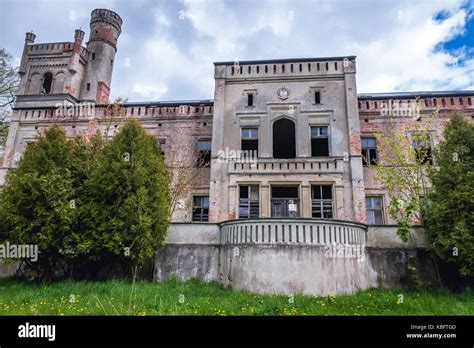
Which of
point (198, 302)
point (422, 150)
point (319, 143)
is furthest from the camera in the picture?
point (319, 143)

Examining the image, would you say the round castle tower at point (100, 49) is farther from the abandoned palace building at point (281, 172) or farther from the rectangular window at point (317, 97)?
the rectangular window at point (317, 97)

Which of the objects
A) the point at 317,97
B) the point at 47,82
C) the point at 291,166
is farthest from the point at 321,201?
the point at 47,82

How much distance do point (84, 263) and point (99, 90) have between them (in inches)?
696

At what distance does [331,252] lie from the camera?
9.56m

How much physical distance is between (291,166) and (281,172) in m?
0.59

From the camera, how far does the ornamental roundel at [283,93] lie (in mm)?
17031

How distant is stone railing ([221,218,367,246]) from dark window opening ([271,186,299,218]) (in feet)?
17.5

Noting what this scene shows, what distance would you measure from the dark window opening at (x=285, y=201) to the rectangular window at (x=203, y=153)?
4.44 meters

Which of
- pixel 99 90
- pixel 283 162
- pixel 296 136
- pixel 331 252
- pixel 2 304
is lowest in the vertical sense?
pixel 2 304

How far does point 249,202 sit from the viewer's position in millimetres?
15719

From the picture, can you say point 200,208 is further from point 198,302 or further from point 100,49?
point 100,49

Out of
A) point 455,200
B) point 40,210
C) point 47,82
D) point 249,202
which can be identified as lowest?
point 40,210
